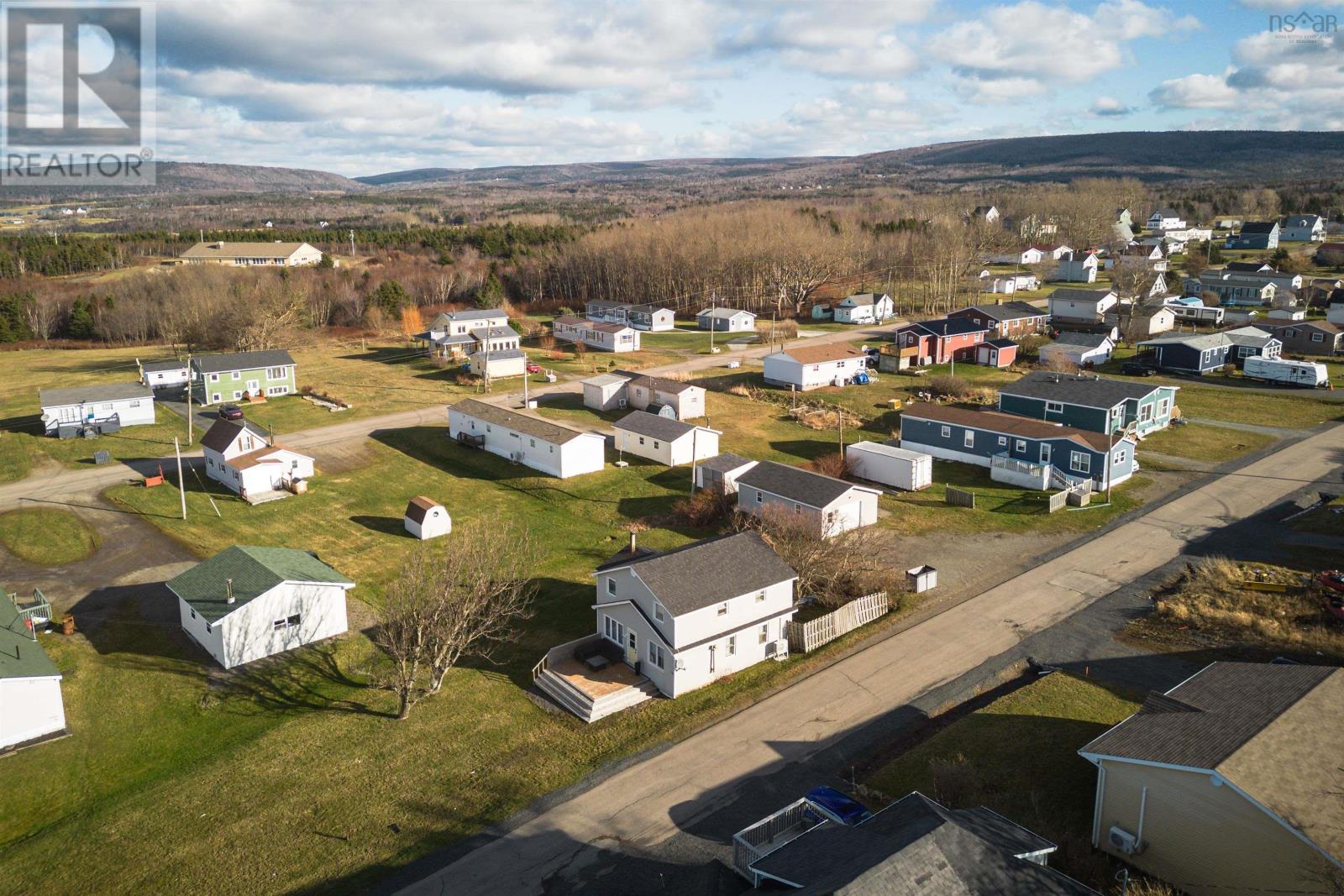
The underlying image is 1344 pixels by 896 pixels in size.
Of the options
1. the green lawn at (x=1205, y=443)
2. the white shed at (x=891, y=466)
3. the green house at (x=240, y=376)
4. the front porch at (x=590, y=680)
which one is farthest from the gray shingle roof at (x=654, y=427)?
the green house at (x=240, y=376)

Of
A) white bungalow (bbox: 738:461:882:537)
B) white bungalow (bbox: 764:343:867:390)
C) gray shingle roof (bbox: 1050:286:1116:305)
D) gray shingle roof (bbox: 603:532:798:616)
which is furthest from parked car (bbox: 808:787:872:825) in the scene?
gray shingle roof (bbox: 1050:286:1116:305)

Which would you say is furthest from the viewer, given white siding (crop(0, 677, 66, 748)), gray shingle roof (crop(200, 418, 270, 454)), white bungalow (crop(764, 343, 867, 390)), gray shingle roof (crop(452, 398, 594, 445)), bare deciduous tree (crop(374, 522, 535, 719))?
white bungalow (crop(764, 343, 867, 390))

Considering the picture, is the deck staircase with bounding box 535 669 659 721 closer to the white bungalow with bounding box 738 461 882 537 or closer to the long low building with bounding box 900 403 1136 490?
the white bungalow with bounding box 738 461 882 537

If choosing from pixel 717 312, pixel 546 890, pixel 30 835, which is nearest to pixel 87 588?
pixel 30 835

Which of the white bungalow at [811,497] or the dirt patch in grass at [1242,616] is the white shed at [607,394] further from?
the dirt patch in grass at [1242,616]

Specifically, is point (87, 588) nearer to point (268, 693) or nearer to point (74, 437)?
point (268, 693)
